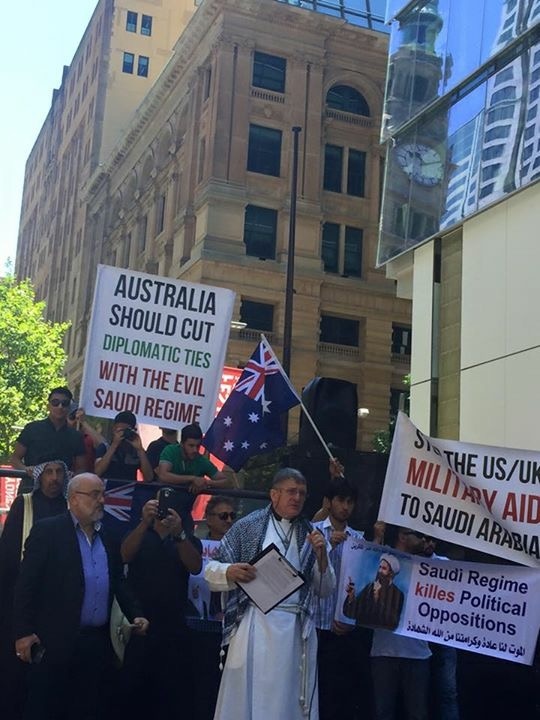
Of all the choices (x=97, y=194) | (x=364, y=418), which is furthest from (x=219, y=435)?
(x=97, y=194)

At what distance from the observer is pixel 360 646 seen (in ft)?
22.0

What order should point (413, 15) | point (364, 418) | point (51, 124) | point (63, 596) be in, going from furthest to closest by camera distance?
point (51, 124) < point (364, 418) < point (413, 15) < point (63, 596)

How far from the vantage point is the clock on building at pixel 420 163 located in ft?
59.6

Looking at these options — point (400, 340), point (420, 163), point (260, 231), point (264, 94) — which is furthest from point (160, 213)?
point (420, 163)

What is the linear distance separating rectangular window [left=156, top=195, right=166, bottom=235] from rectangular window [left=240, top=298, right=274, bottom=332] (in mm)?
9363

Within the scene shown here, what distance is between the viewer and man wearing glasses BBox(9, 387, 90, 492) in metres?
7.27

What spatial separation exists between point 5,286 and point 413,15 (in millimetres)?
29368

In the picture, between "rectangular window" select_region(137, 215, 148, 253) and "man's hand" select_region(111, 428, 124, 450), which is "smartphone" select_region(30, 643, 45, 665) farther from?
"rectangular window" select_region(137, 215, 148, 253)

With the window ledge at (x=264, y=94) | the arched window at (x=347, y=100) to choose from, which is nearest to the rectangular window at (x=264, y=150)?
the window ledge at (x=264, y=94)

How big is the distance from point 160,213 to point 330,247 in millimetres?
10181

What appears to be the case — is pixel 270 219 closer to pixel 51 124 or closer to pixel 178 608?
pixel 178 608

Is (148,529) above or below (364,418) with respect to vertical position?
below

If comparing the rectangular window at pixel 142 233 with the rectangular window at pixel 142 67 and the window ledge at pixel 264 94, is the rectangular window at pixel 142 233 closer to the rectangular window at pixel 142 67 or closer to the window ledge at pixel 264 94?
the window ledge at pixel 264 94

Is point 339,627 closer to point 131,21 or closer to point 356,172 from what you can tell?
point 356,172
